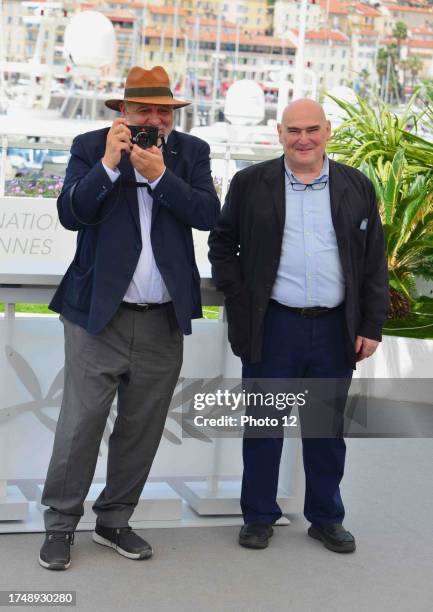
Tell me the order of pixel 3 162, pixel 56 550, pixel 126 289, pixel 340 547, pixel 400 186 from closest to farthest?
pixel 126 289 → pixel 56 550 → pixel 340 547 → pixel 400 186 → pixel 3 162

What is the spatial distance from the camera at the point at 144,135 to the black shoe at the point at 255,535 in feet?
5.40

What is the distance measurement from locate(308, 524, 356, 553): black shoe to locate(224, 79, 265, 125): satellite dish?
21236 mm

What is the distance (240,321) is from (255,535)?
2.94 feet

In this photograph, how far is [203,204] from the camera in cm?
391

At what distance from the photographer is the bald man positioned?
4133mm

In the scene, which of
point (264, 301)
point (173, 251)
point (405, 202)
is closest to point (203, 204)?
point (173, 251)

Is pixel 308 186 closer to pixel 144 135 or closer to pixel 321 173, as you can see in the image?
pixel 321 173

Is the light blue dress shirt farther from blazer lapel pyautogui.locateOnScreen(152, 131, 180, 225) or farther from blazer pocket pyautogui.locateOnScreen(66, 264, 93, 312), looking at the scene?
blazer pocket pyautogui.locateOnScreen(66, 264, 93, 312)

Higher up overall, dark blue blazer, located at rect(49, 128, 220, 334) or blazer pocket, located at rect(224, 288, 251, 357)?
dark blue blazer, located at rect(49, 128, 220, 334)

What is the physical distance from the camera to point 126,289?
12.6 ft

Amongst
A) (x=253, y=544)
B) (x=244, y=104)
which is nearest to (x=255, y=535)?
(x=253, y=544)

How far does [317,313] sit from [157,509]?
1124 mm

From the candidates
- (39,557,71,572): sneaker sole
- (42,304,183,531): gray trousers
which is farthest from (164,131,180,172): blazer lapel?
(39,557,71,572): sneaker sole

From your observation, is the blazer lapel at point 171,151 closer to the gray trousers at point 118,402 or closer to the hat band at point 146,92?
the hat band at point 146,92
